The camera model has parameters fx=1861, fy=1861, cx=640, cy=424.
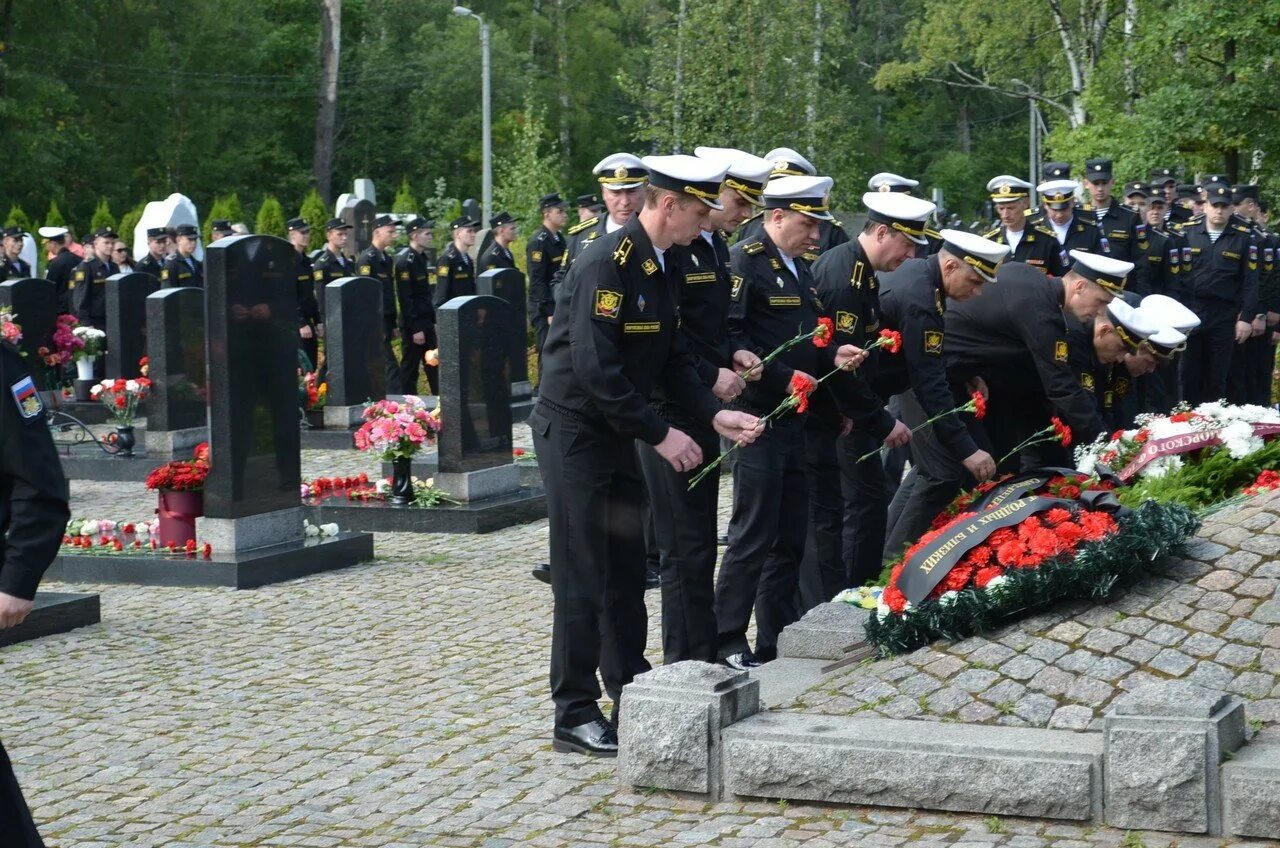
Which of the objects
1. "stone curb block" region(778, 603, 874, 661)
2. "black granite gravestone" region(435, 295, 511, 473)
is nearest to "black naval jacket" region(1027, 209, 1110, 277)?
"black granite gravestone" region(435, 295, 511, 473)

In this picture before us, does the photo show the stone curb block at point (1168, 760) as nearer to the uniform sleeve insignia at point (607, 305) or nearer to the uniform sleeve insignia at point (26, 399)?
the uniform sleeve insignia at point (607, 305)

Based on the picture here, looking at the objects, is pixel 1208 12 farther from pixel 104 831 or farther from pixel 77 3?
pixel 77 3

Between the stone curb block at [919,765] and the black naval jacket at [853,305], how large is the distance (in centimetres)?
264

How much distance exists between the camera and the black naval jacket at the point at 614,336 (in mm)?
6527

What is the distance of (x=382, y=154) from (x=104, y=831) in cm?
6157

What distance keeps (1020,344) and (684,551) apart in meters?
2.62

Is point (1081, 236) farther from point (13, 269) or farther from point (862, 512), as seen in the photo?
point (13, 269)

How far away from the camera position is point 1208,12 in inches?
912

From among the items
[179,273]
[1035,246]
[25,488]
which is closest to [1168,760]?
[25,488]

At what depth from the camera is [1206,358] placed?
17766mm

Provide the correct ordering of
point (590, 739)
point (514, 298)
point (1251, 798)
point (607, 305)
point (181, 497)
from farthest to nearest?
point (514, 298)
point (181, 497)
point (590, 739)
point (607, 305)
point (1251, 798)

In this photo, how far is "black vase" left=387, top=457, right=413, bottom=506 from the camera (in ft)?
42.8

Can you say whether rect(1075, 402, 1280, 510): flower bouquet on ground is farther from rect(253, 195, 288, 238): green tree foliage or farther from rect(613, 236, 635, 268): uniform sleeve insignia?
rect(253, 195, 288, 238): green tree foliage

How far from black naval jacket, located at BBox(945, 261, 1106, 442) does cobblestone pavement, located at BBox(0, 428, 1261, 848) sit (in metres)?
2.13
